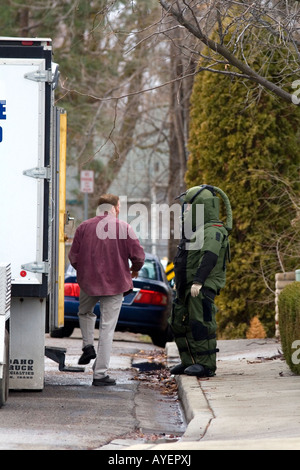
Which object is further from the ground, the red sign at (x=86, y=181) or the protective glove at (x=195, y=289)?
the red sign at (x=86, y=181)

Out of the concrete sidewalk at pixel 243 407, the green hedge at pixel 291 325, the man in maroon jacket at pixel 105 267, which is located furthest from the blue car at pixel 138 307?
the green hedge at pixel 291 325

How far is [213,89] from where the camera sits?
48.7 ft

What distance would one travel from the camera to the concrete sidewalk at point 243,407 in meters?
6.26

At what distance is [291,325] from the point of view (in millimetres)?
9617

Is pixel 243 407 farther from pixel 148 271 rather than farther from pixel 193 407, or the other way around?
pixel 148 271

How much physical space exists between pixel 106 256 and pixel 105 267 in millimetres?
112

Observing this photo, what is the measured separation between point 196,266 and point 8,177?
2365 mm

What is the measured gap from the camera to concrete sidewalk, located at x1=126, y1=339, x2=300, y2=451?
626cm

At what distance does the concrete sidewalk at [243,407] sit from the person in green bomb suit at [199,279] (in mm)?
297

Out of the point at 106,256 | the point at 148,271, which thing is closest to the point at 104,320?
the point at 106,256

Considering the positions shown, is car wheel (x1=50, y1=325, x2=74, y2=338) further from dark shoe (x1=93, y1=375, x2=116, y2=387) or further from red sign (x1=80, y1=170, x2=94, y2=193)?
dark shoe (x1=93, y1=375, x2=116, y2=387)

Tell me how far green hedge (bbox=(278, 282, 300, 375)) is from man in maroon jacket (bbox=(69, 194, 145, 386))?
152 cm

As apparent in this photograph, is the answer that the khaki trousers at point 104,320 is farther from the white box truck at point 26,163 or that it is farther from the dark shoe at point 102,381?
the white box truck at point 26,163
